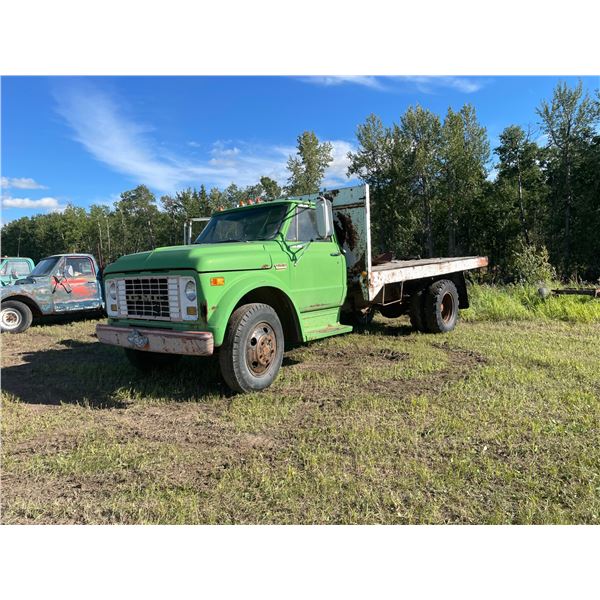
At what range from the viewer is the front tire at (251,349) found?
4371mm

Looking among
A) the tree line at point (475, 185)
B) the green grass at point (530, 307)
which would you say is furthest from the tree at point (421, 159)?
the green grass at point (530, 307)

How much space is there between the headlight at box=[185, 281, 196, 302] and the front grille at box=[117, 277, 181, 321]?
0.14 meters

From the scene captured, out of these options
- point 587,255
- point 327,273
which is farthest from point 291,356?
point 587,255

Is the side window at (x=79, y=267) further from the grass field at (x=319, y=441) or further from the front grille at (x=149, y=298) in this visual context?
the front grille at (x=149, y=298)

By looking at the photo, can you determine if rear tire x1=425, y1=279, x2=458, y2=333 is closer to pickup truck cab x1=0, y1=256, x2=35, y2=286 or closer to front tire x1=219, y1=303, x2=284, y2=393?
front tire x1=219, y1=303, x2=284, y2=393

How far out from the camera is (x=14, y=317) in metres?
9.58

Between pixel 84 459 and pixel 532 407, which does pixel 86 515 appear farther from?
pixel 532 407

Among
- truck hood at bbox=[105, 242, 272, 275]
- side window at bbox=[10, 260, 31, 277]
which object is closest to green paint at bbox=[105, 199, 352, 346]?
truck hood at bbox=[105, 242, 272, 275]

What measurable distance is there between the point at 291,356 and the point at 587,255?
3461 centimetres

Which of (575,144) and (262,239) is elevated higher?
(575,144)

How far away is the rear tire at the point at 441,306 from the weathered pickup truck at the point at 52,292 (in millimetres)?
7876

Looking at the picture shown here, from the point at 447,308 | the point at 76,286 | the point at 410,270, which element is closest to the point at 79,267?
the point at 76,286

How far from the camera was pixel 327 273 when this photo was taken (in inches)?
225

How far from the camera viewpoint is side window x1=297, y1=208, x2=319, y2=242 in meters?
5.50
